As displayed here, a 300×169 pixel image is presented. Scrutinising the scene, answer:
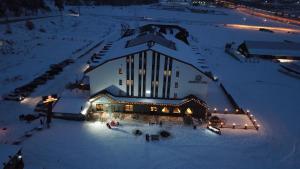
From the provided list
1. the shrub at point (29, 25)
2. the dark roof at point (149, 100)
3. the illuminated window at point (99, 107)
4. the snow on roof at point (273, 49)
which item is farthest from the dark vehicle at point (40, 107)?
the snow on roof at point (273, 49)

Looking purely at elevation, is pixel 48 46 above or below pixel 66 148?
above

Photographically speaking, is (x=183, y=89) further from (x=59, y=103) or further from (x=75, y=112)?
(x=59, y=103)

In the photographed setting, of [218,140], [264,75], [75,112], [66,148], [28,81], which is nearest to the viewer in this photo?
[66,148]

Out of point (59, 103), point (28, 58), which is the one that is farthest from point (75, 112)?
point (28, 58)

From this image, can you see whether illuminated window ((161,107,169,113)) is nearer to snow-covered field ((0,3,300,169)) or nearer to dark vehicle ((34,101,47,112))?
snow-covered field ((0,3,300,169))

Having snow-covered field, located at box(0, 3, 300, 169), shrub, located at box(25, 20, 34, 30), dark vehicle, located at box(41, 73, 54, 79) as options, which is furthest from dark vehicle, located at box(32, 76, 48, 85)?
shrub, located at box(25, 20, 34, 30)

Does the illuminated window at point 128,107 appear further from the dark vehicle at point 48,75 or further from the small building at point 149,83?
the dark vehicle at point 48,75
